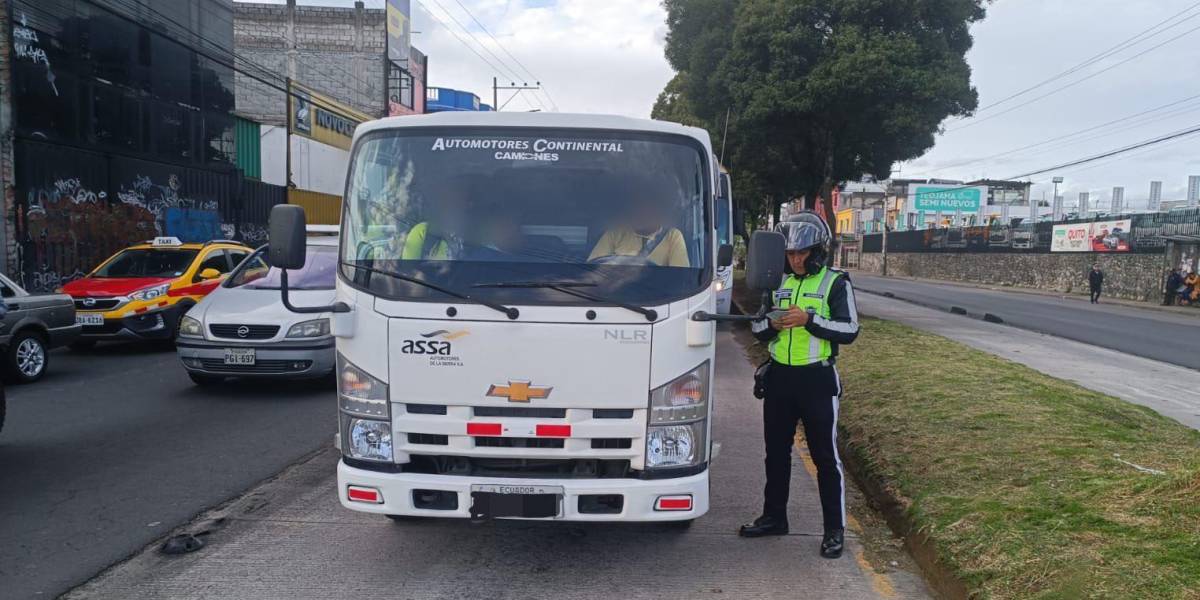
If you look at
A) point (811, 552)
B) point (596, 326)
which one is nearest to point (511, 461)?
point (596, 326)

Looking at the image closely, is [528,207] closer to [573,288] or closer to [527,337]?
[573,288]

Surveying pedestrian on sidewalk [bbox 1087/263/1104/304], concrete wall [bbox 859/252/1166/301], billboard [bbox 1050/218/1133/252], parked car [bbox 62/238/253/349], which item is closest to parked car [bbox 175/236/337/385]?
parked car [bbox 62/238/253/349]

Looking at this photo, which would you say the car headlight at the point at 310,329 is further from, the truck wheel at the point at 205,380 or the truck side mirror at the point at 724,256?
the truck side mirror at the point at 724,256

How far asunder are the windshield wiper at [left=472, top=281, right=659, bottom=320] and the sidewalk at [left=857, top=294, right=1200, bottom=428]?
7.29m

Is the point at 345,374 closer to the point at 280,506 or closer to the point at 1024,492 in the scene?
the point at 280,506

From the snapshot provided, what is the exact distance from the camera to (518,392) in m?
4.05

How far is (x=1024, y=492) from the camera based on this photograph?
507 cm

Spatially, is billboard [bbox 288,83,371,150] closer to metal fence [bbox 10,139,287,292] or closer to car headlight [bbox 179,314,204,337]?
metal fence [bbox 10,139,287,292]

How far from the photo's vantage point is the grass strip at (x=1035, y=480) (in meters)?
3.93

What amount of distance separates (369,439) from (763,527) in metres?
2.35

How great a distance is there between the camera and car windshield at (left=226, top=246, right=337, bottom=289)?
394 inches

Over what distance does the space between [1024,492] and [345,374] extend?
393cm

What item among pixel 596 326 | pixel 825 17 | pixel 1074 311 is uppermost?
pixel 825 17

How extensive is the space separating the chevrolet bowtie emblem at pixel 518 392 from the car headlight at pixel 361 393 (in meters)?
0.53
